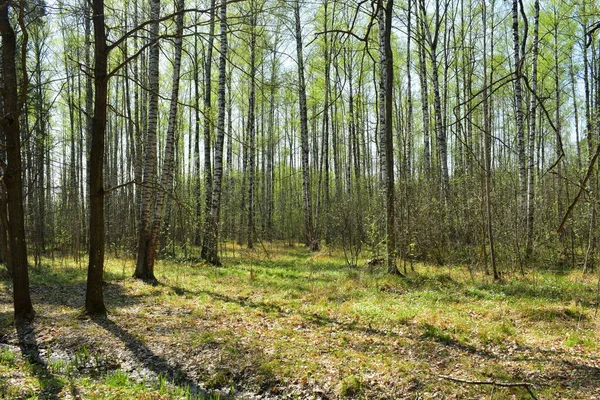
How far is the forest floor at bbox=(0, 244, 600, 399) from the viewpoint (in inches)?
181

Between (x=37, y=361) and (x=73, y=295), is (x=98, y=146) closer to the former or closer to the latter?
(x=37, y=361)

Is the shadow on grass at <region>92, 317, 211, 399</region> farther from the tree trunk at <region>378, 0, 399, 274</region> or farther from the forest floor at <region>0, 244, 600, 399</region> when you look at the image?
the tree trunk at <region>378, 0, 399, 274</region>

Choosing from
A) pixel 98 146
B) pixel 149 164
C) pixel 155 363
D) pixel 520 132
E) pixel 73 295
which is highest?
pixel 520 132

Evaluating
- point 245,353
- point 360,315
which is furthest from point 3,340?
point 360,315

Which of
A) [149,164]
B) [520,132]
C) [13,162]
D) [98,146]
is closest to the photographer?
[13,162]

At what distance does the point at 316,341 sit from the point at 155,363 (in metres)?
2.20

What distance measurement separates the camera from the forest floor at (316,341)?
181 inches

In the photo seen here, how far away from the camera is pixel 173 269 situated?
12281mm

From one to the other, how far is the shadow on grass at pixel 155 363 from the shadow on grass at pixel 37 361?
926mm

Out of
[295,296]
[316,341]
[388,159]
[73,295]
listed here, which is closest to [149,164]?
[73,295]

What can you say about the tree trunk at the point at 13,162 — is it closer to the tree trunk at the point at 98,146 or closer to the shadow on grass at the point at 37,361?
the shadow on grass at the point at 37,361

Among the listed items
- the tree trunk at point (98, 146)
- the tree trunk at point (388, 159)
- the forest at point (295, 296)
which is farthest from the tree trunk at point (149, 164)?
the tree trunk at point (388, 159)

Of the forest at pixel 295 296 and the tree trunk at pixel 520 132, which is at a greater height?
the tree trunk at pixel 520 132

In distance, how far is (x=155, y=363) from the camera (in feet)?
17.8
